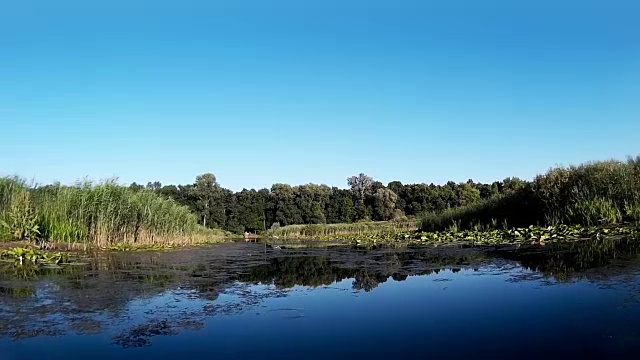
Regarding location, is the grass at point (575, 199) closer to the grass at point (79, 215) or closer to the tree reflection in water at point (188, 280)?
the tree reflection in water at point (188, 280)

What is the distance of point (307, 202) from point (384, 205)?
1408cm

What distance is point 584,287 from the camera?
6.30 metres

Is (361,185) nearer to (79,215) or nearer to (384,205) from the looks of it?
(384,205)

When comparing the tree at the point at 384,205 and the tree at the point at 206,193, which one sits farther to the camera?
the tree at the point at 384,205

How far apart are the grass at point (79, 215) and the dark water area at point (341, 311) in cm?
464

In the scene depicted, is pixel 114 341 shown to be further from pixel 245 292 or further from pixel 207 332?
pixel 245 292

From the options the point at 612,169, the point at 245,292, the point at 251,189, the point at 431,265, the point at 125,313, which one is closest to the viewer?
the point at 125,313

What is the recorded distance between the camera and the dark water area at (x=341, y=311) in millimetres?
4301

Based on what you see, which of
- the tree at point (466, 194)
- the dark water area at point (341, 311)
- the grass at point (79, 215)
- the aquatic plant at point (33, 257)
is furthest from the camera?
the tree at point (466, 194)

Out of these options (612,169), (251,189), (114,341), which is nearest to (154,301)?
(114,341)

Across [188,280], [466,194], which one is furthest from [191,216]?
[466,194]

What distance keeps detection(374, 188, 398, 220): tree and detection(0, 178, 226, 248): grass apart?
2643 inches

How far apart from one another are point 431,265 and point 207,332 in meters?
6.29

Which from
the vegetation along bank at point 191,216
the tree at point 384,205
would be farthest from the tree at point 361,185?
the vegetation along bank at point 191,216
